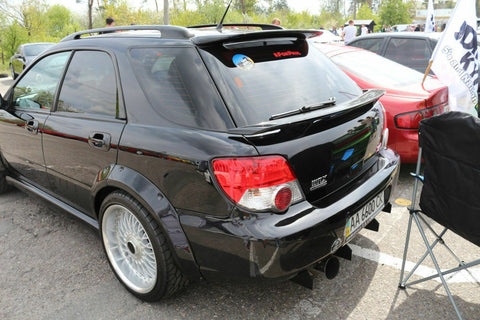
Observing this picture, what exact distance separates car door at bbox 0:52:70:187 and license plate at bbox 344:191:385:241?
241 centimetres

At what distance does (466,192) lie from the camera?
2.02 m

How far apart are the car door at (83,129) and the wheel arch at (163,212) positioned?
21 centimetres

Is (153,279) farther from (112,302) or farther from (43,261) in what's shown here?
(43,261)

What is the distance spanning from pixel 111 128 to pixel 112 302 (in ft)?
3.70

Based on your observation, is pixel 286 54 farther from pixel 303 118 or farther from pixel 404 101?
pixel 404 101

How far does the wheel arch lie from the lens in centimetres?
214

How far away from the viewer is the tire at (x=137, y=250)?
2.28 meters

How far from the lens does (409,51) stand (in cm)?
700

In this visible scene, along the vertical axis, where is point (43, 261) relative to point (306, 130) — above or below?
below

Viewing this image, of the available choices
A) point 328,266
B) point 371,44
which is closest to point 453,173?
point 328,266

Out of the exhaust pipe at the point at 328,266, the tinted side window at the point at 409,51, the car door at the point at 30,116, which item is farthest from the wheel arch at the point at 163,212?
the tinted side window at the point at 409,51

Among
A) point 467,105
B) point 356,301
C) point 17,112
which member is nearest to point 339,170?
point 356,301

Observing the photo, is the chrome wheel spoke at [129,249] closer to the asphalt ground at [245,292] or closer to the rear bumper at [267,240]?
the asphalt ground at [245,292]

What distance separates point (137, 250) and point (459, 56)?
320 cm
